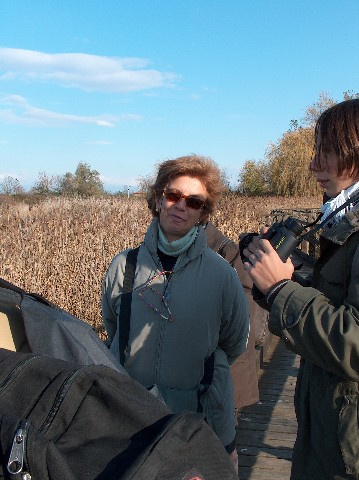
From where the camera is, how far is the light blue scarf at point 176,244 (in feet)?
8.16

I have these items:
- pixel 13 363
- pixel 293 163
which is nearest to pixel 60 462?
pixel 13 363

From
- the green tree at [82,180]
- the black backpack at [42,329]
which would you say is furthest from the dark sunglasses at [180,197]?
the green tree at [82,180]

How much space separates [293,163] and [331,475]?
118 feet

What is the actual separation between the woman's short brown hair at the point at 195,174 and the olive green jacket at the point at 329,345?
109cm

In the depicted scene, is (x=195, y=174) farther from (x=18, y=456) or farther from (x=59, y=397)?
(x=18, y=456)

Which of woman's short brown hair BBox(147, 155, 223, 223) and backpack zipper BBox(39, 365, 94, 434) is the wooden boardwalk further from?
backpack zipper BBox(39, 365, 94, 434)

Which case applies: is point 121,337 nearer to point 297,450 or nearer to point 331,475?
point 297,450

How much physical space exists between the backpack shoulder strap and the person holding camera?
88 cm

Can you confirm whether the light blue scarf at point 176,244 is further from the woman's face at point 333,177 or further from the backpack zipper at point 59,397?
the backpack zipper at point 59,397

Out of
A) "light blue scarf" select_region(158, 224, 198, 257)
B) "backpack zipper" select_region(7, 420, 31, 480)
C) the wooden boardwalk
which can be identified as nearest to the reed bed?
the wooden boardwalk

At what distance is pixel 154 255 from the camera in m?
2.50

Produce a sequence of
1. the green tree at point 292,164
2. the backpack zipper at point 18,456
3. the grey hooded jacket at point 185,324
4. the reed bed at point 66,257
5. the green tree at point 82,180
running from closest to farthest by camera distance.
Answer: the backpack zipper at point 18,456
the grey hooded jacket at point 185,324
the reed bed at point 66,257
the green tree at point 292,164
the green tree at point 82,180

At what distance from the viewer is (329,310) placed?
1449 mm

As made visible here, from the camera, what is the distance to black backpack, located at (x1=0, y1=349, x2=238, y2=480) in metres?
1.05
